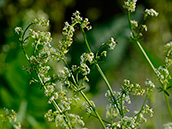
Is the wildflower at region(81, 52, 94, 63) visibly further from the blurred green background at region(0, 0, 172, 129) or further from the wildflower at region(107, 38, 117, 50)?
the blurred green background at region(0, 0, 172, 129)

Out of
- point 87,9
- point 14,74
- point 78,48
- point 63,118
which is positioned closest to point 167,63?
point 63,118

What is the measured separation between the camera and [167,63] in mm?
636

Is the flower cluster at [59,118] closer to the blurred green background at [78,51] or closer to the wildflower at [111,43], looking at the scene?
the wildflower at [111,43]

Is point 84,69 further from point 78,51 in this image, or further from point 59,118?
point 78,51

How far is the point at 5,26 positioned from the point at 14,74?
158 cm

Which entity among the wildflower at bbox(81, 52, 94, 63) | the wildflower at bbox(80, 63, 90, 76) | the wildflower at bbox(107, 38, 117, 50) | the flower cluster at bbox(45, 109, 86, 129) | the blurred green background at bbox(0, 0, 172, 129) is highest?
the blurred green background at bbox(0, 0, 172, 129)

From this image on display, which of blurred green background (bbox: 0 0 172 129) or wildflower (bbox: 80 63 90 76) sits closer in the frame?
wildflower (bbox: 80 63 90 76)

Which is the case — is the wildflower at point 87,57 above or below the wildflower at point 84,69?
above

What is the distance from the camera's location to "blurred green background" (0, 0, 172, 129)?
5.51ft

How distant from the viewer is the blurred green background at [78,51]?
1.68 m

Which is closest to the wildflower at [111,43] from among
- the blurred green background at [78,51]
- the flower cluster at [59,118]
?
the flower cluster at [59,118]

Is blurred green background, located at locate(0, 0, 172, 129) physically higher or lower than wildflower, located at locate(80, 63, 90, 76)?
higher

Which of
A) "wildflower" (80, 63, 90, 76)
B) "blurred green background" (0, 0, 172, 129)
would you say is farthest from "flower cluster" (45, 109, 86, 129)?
"blurred green background" (0, 0, 172, 129)

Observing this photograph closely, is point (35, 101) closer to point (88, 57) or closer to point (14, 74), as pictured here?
point (14, 74)
